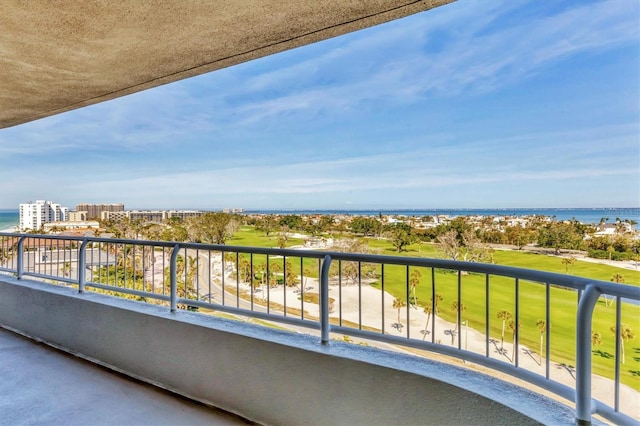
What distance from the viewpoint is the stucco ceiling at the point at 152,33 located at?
6.45ft

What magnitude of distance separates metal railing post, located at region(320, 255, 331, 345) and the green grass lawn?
24 centimetres

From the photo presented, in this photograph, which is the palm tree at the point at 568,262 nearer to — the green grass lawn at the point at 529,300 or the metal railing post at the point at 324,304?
the green grass lawn at the point at 529,300

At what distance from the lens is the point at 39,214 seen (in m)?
7.31

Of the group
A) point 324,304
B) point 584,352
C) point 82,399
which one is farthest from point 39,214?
point 584,352

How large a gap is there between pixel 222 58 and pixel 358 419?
8.39ft

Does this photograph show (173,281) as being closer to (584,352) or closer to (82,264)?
(82,264)

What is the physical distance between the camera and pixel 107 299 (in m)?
3.27

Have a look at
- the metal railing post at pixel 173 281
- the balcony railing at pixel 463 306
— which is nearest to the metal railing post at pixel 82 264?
the balcony railing at pixel 463 306

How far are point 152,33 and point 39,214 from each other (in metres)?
7.00

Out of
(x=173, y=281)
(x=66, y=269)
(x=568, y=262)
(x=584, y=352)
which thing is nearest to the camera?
(x=584, y=352)

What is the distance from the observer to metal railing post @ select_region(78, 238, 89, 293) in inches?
138

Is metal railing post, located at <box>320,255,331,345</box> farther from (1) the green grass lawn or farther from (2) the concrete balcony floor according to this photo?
(2) the concrete balcony floor

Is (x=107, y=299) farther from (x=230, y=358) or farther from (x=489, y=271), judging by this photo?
(x=489, y=271)

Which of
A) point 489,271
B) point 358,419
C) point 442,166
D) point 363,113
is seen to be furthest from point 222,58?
point 363,113
